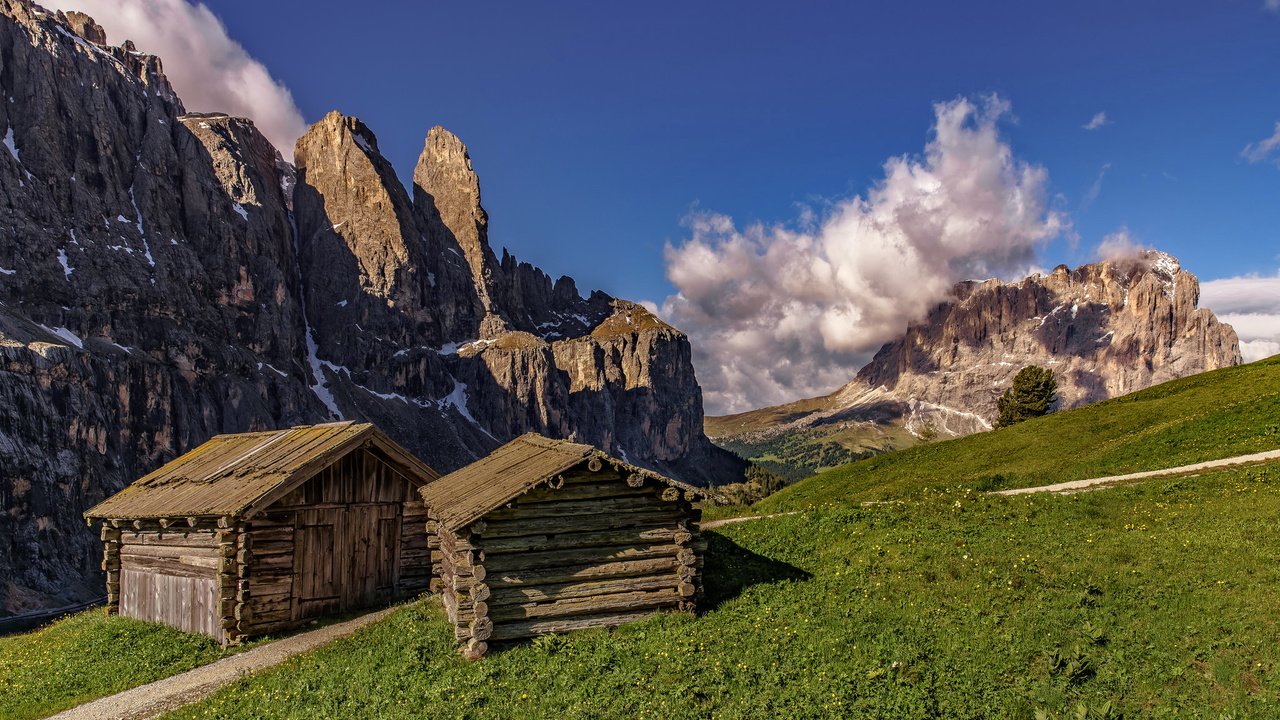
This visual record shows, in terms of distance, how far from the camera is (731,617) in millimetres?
17609

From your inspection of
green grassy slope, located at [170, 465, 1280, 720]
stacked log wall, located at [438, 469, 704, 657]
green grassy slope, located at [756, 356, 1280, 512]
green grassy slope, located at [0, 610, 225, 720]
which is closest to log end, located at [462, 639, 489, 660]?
stacked log wall, located at [438, 469, 704, 657]

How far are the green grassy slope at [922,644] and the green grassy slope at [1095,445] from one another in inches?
401

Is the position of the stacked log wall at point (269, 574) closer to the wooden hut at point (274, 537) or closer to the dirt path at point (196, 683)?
the wooden hut at point (274, 537)

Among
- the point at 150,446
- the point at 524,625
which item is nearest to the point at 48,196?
the point at 150,446

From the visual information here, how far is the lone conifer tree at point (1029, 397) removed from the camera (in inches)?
2518

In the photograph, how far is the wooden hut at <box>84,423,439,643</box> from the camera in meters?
21.6

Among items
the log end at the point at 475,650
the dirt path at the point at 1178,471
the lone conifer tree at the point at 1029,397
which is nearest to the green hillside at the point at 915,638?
the log end at the point at 475,650

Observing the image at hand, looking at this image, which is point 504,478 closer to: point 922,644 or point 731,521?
point 922,644

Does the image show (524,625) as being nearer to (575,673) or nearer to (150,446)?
(575,673)

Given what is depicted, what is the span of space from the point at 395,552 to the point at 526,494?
9.92 m

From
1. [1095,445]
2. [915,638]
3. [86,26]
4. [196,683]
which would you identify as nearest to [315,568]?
[196,683]

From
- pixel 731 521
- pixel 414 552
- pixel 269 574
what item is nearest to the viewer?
pixel 269 574

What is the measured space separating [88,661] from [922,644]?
76.6 feet

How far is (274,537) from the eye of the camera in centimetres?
2219
